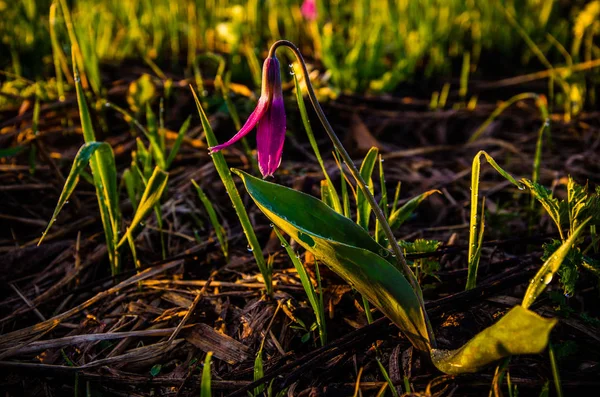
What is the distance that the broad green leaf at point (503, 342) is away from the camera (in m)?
0.79

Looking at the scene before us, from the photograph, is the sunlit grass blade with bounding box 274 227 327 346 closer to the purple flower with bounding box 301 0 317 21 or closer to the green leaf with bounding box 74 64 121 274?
the green leaf with bounding box 74 64 121 274

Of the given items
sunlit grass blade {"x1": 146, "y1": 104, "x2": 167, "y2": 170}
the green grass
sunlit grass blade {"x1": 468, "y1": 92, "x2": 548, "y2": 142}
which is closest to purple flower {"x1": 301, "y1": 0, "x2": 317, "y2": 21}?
the green grass

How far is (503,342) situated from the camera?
2.82 ft

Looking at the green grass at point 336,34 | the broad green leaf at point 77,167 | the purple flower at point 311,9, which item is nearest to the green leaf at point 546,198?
the broad green leaf at point 77,167

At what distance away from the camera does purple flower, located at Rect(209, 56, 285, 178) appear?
1.03 metres

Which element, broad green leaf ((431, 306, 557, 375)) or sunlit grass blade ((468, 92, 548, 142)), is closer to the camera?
broad green leaf ((431, 306, 557, 375))

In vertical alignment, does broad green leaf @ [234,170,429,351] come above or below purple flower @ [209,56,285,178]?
below

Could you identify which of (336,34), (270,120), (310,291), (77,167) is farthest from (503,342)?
(336,34)

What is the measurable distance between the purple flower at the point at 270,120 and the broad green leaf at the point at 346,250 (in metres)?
0.07

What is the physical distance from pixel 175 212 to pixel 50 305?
51cm

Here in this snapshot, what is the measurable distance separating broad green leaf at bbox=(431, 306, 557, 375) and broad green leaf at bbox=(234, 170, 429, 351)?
85 millimetres

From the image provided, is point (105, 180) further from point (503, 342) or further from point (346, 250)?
point (503, 342)

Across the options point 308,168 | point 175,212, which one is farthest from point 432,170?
point 175,212

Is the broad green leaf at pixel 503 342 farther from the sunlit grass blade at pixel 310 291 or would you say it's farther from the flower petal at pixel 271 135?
the flower petal at pixel 271 135
